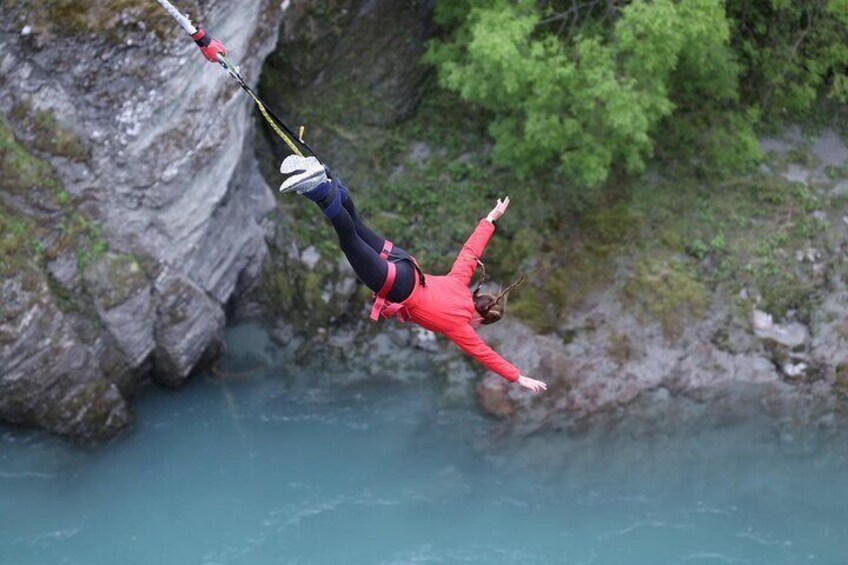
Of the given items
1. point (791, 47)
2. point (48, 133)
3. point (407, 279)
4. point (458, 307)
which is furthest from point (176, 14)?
point (791, 47)

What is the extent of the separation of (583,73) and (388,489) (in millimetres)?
5101

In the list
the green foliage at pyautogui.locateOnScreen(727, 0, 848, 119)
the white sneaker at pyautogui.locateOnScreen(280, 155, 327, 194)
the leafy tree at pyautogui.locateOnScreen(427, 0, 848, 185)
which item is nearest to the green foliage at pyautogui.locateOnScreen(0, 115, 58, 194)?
the leafy tree at pyautogui.locateOnScreen(427, 0, 848, 185)

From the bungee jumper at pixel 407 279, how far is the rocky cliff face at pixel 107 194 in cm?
307

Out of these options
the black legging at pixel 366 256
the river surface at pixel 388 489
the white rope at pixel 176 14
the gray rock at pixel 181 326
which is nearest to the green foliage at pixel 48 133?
the gray rock at pixel 181 326

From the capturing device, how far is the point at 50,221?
10523 millimetres

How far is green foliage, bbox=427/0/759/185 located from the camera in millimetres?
10672

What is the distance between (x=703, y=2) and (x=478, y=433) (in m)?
5.43

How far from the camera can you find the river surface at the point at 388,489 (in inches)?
424

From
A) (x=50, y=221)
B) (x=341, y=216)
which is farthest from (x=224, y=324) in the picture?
(x=341, y=216)

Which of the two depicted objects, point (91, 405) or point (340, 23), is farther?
point (340, 23)

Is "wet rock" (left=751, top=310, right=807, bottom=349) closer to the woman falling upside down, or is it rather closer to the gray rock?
the woman falling upside down

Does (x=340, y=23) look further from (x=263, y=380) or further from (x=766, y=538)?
(x=766, y=538)

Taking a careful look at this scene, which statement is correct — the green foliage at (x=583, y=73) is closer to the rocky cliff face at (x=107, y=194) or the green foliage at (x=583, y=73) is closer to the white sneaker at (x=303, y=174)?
the rocky cliff face at (x=107, y=194)

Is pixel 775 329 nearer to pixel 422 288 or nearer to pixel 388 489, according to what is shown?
pixel 388 489
